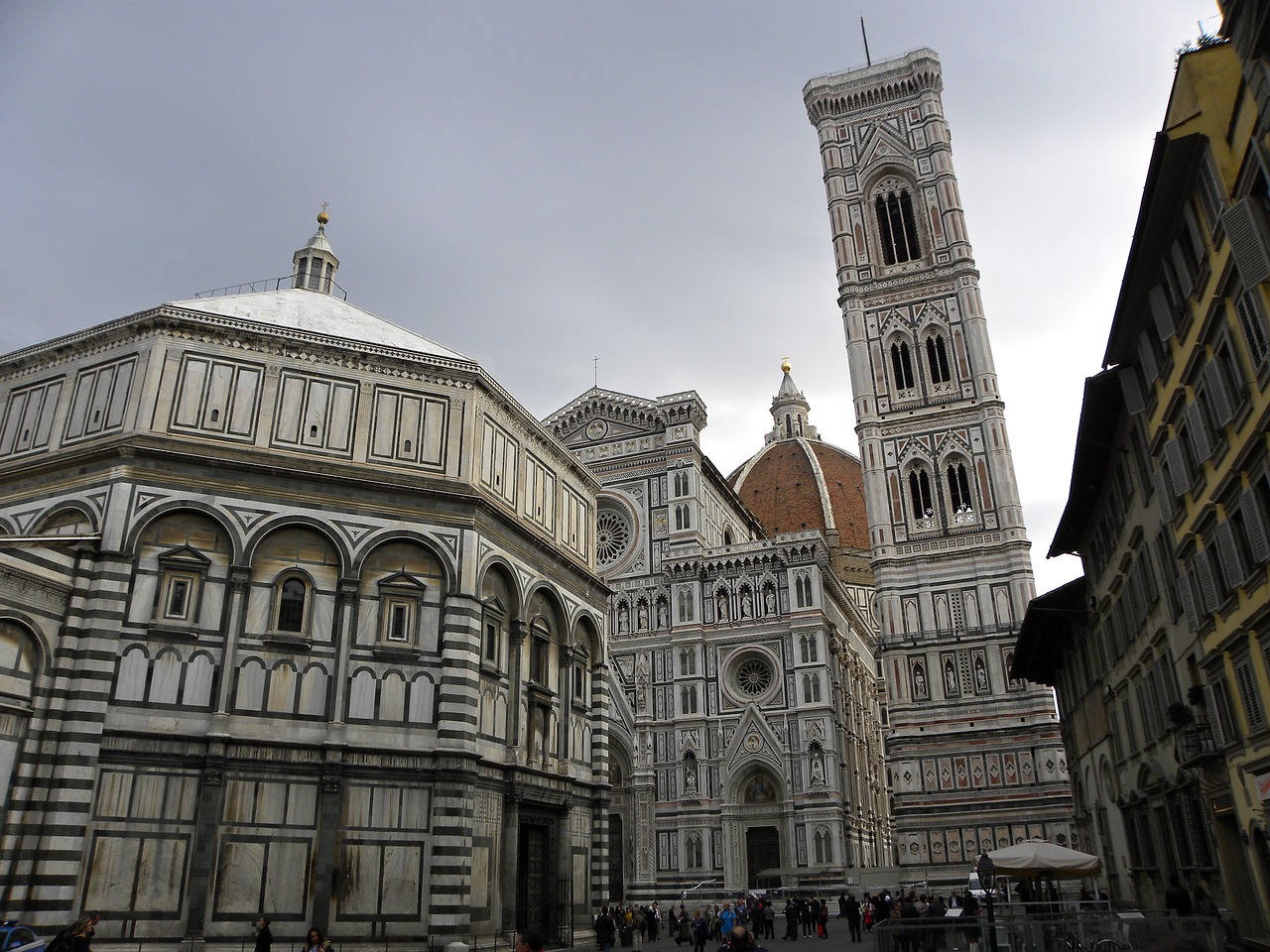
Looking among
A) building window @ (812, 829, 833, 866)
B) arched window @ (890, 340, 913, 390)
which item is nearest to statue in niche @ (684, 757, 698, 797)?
building window @ (812, 829, 833, 866)

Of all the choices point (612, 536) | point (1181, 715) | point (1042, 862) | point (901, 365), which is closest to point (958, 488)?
point (901, 365)

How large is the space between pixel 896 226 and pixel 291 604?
4283 centimetres

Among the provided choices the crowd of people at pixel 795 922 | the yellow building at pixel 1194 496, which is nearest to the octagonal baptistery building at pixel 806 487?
the crowd of people at pixel 795 922

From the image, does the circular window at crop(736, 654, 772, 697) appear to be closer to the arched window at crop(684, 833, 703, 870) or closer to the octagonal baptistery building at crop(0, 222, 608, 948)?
the arched window at crop(684, 833, 703, 870)

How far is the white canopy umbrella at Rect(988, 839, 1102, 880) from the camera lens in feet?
55.4

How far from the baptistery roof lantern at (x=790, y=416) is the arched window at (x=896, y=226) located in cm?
4807

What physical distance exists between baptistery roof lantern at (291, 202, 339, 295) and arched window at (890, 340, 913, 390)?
1159 inches

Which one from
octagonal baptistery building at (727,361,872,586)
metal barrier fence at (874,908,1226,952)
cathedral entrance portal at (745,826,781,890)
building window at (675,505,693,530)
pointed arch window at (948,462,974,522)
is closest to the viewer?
metal barrier fence at (874,908,1226,952)

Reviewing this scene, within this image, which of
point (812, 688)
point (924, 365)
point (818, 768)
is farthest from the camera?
point (924, 365)

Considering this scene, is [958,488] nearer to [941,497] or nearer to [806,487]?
[941,497]

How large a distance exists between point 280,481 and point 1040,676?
26.2 metres

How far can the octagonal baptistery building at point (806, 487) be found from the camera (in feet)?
279

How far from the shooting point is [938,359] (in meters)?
48.8

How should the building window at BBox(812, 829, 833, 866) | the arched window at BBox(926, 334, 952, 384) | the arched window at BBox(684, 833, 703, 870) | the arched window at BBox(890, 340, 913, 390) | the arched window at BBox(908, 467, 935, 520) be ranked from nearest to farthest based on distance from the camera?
the building window at BBox(812, 829, 833, 866) < the arched window at BBox(684, 833, 703, 870) < the arched window at BBox(908, 467, 935, 520) < the arched window at BBox(926, 334, 952, 384) < the arched window at BBox(890, 340, 913, 390)
